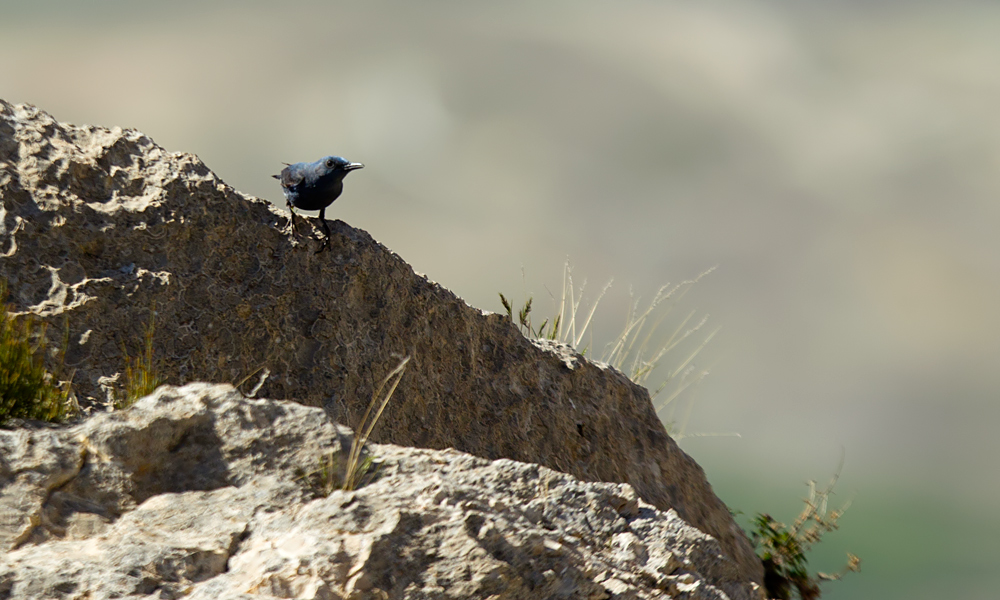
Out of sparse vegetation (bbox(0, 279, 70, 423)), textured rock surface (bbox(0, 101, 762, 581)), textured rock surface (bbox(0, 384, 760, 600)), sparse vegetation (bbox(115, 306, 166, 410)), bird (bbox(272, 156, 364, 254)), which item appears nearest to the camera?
textured rock surface (bbox(0, 384, 760, 600))

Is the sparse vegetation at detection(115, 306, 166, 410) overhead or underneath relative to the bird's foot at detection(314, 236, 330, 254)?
underneath

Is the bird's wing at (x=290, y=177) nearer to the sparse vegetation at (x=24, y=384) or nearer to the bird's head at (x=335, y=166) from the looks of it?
the bird's head at (x=335, y=166)

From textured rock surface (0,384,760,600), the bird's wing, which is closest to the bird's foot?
the bird's wing

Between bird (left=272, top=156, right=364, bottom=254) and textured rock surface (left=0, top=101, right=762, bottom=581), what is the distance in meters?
0.13

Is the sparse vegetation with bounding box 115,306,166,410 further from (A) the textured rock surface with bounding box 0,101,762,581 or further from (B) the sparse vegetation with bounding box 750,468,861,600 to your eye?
(B) the sparse vegetation with bounding box 750,468,861,600

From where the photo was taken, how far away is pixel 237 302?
13.6 ft

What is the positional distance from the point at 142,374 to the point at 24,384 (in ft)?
1.35

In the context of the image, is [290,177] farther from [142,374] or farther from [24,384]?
[24,384]

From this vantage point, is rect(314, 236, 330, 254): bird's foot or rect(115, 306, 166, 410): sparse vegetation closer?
rect(115, 306, 166, 410): sparse vegetation

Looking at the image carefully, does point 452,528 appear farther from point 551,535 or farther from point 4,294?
point 4,294

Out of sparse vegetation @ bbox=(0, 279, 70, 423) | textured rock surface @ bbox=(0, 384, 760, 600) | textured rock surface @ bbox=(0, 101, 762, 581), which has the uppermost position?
textured rock surface @ bbox=(0, 101, 762, 581)

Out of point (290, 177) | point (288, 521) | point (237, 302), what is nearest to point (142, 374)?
point (237, 302)

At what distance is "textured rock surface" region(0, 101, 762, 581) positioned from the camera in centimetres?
382

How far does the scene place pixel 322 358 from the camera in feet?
14.0
